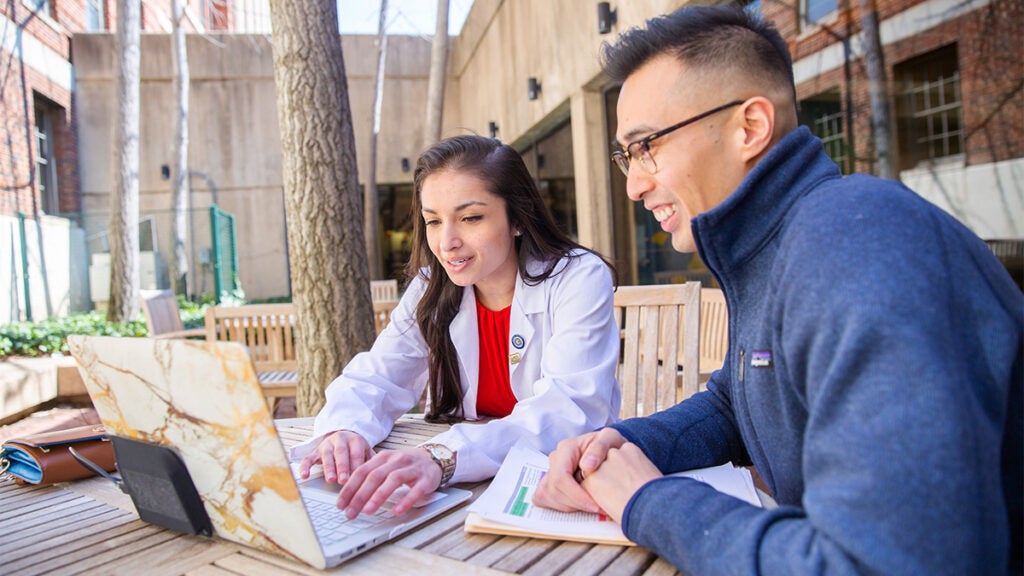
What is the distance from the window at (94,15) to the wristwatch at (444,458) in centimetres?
1713

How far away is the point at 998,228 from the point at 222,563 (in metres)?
3.48

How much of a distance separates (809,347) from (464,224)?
139 cm

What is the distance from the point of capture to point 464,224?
2.10 metres

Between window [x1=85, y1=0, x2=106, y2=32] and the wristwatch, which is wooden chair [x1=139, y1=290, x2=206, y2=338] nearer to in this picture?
the wristwatch

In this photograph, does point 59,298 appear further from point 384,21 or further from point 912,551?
point 912,551

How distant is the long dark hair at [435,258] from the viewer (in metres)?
2.19

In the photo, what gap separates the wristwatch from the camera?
54.0 inches

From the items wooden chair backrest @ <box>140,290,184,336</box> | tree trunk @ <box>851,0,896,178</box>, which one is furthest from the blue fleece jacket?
wooden chair backrest @ <box>140,290,184,336</box>

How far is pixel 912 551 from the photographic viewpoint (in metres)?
0.70

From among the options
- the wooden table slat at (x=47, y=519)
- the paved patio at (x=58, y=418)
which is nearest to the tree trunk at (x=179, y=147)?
the paved patio at (x=58, y=418)

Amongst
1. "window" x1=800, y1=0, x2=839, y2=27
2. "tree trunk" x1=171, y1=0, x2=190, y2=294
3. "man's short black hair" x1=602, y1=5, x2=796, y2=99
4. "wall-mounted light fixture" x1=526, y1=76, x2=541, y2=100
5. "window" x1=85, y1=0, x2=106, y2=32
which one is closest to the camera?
"man's short black hair" x1=602, y1=5, x2=796, y2=99

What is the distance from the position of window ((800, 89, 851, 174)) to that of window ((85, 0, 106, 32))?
1576cm

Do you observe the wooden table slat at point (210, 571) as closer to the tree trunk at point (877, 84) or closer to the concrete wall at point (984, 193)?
the concrete wall at point (984, 193)

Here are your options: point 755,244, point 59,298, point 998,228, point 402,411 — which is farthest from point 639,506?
point 59,298
